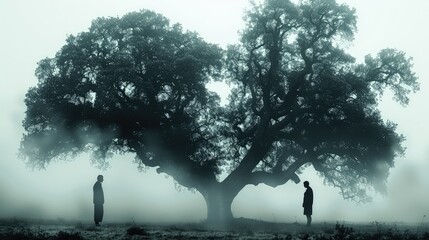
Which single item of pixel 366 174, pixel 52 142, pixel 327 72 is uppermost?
pixel 327 72

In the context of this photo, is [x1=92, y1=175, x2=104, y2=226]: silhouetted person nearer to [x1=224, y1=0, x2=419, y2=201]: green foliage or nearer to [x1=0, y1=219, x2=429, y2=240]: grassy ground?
[x1=0, y1=219, x2=429, y2=240]: grassy ground

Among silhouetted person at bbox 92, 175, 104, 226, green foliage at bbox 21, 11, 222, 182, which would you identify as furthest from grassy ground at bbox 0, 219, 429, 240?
green foliage at bbox 21, 11, 222, 182

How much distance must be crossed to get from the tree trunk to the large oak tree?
0.26 feet

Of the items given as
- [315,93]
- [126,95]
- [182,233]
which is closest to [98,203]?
[182,233]

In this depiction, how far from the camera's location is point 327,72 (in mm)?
37688

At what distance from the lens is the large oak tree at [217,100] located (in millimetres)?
36062

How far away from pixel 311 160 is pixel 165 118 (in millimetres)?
11408

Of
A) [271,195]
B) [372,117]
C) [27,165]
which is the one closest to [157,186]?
[271,195]

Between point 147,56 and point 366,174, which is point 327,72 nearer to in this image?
point 366,174

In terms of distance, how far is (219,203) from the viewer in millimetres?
38125

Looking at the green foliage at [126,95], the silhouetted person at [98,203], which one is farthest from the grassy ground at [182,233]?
the green foliage at [126,95]

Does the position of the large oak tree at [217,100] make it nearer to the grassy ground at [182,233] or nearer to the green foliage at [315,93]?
the green foliage at [315,93]

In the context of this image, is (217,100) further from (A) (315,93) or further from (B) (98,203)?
(B) (98,203)

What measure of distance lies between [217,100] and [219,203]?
308 inches
